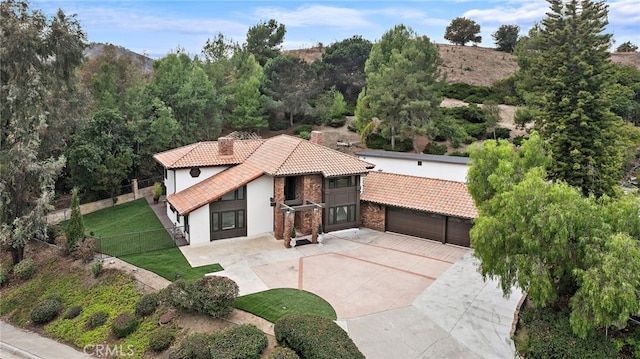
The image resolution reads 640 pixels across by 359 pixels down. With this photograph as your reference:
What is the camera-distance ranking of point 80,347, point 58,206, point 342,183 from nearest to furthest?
1. point 80,347
2. point 342,183
3. point 58,206


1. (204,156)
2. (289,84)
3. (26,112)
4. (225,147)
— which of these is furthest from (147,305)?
(289,84)

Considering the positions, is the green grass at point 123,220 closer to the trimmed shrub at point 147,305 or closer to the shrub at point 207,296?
the trimmed shrub at point 147,305

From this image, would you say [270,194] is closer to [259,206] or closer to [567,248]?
[259,206]

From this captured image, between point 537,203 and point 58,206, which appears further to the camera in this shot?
point 58,206

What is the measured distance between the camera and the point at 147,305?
1641 centimetres

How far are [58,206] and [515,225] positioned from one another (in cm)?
3060

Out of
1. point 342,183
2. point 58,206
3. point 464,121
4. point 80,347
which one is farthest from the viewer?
point 464,121

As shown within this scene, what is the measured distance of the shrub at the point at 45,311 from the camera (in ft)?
58.1

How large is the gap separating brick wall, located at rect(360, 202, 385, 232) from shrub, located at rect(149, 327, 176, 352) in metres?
13.8

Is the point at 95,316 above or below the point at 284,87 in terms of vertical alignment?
below

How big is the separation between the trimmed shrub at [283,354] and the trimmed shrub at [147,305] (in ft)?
20.4

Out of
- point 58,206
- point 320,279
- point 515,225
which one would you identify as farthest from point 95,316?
point 58,206

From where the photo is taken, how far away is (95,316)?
16.8 meters

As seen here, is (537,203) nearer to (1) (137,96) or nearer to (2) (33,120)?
(2) (33,120)
